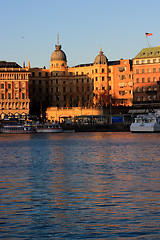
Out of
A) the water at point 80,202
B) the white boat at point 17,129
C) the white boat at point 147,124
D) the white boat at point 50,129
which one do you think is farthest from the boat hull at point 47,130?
the water at point 80,202

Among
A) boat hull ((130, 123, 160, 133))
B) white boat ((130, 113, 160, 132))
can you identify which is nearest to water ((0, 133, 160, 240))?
boat hull ((130, 123, 160, 133))

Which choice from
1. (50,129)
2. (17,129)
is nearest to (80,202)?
(17,129)

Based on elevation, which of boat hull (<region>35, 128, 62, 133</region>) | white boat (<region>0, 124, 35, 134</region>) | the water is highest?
white boat (<region>0, 124, 35, 134</region>)

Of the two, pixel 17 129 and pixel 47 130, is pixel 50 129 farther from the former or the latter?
pixel 17 129

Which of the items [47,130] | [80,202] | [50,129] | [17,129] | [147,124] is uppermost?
[147,124]

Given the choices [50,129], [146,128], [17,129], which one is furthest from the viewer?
[50,129]

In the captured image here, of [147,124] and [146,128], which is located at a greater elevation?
[147,124]

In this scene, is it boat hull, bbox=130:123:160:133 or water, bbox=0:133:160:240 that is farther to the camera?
boat hull, bbox=130:123:160:133

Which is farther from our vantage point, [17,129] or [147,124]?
[17,129]

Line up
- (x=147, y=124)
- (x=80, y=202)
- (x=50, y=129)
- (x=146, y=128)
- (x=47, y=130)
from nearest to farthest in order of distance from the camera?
(x=80, y=202) < (x=146, y=128) < (x=147, y=124) < (x=50, y=129) < (x=47, y=130)

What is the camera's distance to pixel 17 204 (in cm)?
3362

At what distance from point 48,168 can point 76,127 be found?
467ft

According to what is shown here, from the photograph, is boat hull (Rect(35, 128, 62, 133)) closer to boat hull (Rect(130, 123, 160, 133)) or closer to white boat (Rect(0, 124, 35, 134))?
white boat (Rect(0, 124, 35, 134))

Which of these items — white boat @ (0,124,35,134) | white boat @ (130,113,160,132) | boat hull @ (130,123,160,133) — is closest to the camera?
boat hull @ (130,123,160,133)
